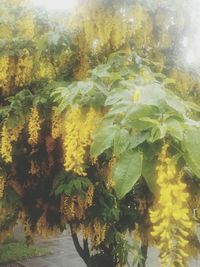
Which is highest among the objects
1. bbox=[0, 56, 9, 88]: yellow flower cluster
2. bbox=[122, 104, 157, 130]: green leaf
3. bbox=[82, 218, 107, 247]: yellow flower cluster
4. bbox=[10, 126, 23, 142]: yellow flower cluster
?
bbox=[0, 56, 9, 88]: yellow flower cluster

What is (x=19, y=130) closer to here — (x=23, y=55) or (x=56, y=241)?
(x=23, y=55)

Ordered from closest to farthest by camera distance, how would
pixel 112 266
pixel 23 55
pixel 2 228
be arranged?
pixel 23 55 < pixel 112 266 < pixel 2 228

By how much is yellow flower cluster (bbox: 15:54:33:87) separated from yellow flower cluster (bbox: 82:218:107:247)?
206 cm

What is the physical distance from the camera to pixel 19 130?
16.2 ft

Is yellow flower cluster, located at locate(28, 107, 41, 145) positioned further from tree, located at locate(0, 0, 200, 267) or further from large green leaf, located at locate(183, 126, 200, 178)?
large green leaf, located at locate(183, 126, 200, 178)

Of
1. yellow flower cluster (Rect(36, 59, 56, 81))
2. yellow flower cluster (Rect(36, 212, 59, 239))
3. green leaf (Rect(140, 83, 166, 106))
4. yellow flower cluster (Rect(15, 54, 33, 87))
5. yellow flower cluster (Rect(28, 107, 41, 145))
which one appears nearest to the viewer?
green leaf (Rect(140, 83, 166, 106))

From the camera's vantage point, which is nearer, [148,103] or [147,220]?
[148,103]

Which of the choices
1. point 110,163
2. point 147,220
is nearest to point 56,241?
point 147,220

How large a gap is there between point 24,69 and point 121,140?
3.30 meters

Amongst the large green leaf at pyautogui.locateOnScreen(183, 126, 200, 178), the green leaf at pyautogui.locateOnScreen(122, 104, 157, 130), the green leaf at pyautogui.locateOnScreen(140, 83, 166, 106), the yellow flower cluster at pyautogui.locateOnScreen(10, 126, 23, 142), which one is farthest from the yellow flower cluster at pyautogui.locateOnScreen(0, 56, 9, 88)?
the large green leaf at pyautogui.locateOnScreen(183, 126, 200, 178)

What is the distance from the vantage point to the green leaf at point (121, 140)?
1.99 meters

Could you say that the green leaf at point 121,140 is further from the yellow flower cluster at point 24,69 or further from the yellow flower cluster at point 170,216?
the yellow flower cluster at point 24,69

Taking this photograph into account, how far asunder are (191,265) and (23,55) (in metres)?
9.92

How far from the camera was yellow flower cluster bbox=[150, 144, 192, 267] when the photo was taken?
1.92 metres
